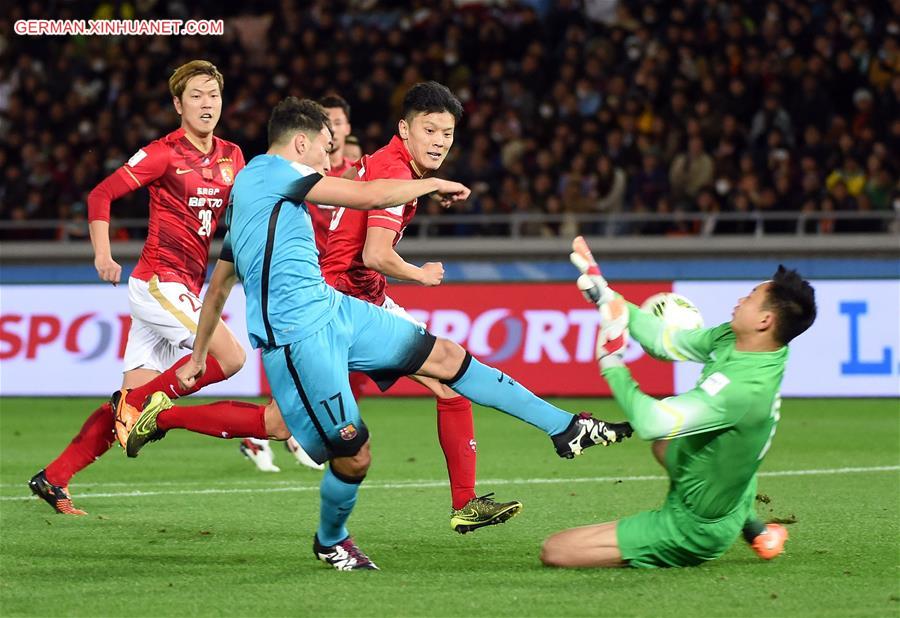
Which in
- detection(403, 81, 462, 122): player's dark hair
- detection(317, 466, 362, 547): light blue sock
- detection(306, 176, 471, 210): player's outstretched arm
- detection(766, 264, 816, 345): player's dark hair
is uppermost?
detection(403, 81, 462, 122): player's dark hair

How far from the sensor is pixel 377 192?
5.79m

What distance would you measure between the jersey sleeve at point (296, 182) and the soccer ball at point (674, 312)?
155 cm

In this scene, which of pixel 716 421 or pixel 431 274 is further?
pixel 431 274

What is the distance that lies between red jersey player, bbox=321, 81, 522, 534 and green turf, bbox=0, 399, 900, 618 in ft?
0.79

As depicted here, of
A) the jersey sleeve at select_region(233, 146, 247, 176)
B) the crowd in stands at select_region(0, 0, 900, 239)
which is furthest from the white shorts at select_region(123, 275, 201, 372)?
the crowd in stands at select_region(0, 0, 900, 239)

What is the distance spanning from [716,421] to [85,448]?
3893 millimetres

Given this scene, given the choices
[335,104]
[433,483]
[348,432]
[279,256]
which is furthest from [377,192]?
[335,104]

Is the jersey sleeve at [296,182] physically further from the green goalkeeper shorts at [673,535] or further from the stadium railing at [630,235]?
the stadium railing at [630,235]

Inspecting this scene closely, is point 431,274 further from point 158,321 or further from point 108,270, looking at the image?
point 158,321

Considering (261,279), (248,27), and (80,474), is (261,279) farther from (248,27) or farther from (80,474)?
(248,27)

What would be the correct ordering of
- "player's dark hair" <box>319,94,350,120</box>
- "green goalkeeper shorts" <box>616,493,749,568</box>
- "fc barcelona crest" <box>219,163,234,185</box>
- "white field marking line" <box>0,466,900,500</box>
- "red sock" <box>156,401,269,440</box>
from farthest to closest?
1. "player's dark hair" <box>319,94,350,120</box>
2. "white field marking line" <box>0,466,900,500</box>
3. "fc barcelona crest" <box>219,163,234,185</box>
4. "red sock" <box>156,401,269,440</box>
5. "green goalkeeper shorts" <box>616,493,749,568</box>

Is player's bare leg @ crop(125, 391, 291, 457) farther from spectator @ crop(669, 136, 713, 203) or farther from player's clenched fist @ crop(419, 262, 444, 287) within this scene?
spectator @ crop(669, 136, 713, 203)

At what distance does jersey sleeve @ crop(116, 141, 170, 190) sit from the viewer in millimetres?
8125

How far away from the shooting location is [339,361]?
5.89 m
